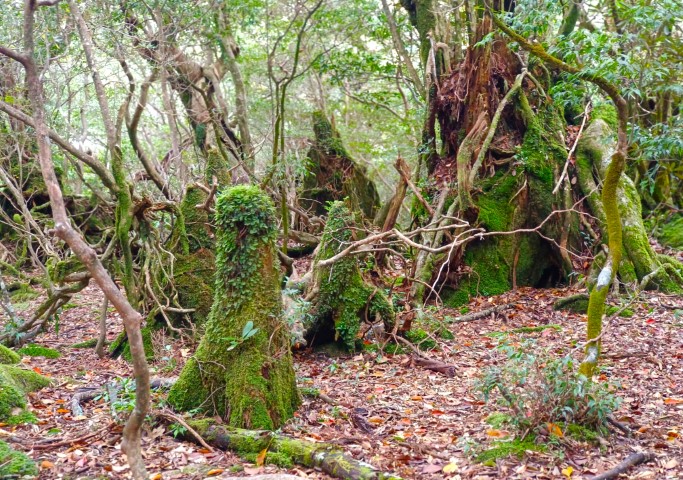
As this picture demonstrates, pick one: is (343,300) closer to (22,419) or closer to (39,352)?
(22,419)

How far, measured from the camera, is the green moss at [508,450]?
4387mm

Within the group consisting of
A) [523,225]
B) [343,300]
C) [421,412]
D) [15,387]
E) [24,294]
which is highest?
[523,225]

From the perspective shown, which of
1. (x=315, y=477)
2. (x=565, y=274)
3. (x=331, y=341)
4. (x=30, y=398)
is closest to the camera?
(x=315, y=477)

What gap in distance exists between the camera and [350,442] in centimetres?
493

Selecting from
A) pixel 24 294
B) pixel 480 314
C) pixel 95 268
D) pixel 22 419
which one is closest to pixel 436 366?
pixel 480 314

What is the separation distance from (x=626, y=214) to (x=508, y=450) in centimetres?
549

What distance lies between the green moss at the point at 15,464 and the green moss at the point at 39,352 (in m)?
4.02

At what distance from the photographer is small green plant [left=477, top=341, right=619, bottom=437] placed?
4.46 metres

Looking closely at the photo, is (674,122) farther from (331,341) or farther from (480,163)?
(331,341)

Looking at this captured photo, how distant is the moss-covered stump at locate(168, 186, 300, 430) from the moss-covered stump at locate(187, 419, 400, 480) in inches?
10.2

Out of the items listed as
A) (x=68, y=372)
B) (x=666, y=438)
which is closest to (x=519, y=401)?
(x=666, y=438)

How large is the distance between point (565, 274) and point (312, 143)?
7458 mm

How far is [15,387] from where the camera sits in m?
5.49

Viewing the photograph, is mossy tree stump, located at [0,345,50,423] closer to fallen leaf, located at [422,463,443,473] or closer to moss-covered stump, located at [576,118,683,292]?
fallen leaf, located at [422,463,443,473]
